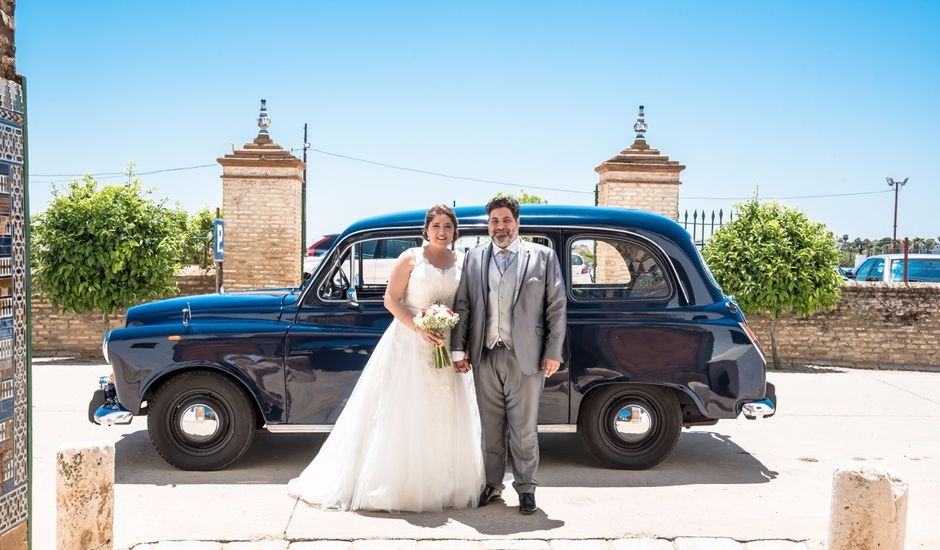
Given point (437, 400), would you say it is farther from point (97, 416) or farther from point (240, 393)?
point (97, 416)

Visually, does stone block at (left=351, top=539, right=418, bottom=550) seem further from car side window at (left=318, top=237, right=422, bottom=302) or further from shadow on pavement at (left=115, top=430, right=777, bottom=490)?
car side window at (left=318, top=237, right=422, bottom=302)

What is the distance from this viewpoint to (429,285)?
5.38m

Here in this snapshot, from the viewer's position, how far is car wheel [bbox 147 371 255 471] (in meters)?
6.34

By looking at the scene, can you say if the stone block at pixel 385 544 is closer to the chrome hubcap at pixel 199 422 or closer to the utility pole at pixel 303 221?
the chrome hubcap at pixel 199 422

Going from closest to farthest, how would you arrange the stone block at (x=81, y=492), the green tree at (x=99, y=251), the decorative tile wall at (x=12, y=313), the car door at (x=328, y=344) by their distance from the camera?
the decorative tile wall at (x=12, y=313) < the stone block at (x=81, y=492) < the car door at (x=328, y=344) < the green tree at (x=99, y=251)

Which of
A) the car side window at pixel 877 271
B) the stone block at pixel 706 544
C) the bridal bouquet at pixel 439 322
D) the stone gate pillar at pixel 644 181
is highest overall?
the stone gate pillar at pixel 644 181

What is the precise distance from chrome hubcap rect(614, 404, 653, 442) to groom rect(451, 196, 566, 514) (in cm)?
132

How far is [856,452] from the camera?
7426mm

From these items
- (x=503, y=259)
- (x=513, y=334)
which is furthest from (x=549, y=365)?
(x=503, y=259)

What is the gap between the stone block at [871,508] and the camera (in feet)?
13.5

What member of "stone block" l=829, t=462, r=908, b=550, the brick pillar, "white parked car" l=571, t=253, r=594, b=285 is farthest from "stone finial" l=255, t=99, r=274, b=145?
"stone block" l=829, t=462, r=908, b=550

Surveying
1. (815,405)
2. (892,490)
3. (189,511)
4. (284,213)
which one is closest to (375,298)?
(189,511)

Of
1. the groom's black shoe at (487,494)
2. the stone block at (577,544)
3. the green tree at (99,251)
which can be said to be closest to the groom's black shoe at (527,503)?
the groom's black shoe at (487,494)

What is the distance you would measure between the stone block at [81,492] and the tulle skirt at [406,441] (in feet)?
5.27
